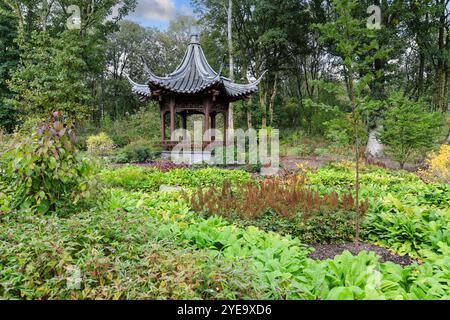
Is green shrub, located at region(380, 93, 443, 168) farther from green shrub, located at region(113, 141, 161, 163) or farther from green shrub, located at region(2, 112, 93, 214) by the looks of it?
green shrub, located at region(2, 112, 93, 214)

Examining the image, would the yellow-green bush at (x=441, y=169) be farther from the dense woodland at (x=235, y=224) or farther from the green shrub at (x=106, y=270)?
the green shrub at (x=106, y=270)

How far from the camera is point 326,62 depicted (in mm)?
28500

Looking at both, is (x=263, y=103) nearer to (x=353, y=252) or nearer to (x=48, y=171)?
(x=353, y=252)

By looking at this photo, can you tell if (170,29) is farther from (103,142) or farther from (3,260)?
(3,260)

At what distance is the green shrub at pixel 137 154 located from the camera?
11.9 m

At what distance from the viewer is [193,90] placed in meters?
11.9

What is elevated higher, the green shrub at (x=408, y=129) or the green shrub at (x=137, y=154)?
the green shrub at (x=408, y=129)

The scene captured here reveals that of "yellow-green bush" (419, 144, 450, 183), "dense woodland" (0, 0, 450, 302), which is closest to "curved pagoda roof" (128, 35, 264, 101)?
"dense woodland" (0, 0, 450, 302)

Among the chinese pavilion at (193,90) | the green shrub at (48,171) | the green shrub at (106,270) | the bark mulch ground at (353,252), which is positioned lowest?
the bark mulch ground at (353,252)

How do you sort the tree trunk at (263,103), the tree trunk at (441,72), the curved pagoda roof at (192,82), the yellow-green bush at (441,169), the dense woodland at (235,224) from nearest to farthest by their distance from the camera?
the dense woodland at (235,224), the yellow-green bush at (441,169), the curved pagoda roof at (192,82), the tree trunk at (441,72), the tree trunk at (263,103)

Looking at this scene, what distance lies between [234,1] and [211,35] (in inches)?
114

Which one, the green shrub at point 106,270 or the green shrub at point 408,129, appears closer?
the green shrub at point 106,270

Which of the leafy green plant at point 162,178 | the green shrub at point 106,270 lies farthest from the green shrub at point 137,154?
the green shrub at point 106,270
